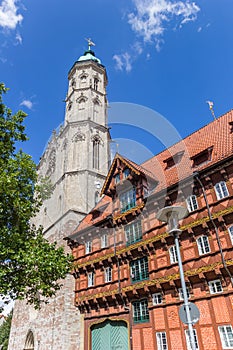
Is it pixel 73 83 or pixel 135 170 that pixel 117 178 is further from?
pixel 73 83

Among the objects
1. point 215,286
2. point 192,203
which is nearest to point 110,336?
point 215,286

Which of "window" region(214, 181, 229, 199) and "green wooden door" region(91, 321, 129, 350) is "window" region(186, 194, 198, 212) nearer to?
"window" region(214, 181, 229, 199)

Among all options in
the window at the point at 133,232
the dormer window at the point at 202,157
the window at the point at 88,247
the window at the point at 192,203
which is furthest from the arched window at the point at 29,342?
the dormer window at the point at 202,157

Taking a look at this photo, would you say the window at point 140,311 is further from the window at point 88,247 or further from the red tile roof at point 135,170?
the red tile roof at point 135,170

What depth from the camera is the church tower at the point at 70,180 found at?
2409 centimetres

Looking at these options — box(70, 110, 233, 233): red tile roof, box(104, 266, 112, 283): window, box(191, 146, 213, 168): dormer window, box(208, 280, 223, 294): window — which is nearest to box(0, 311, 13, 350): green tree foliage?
box(70, 110, 233, 233): red tile roof

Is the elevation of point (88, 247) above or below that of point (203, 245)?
above

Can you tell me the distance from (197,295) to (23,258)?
9139mm

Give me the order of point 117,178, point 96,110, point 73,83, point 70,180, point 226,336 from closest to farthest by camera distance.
Result: point 226,336
point 117,178
point 70,180
point 96,110
point 73,83

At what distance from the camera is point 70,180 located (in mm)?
32969

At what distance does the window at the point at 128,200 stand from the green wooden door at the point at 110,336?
754 centimetres

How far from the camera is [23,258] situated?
13992mm

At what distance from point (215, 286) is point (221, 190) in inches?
197

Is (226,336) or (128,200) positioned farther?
(128,200)
